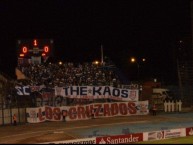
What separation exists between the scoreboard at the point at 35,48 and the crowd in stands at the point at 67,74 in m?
10.8

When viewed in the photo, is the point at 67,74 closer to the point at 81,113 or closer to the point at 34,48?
the point at 81,113

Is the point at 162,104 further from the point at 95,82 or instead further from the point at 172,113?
the point at 95,82

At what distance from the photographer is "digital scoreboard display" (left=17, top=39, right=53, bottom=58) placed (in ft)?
160

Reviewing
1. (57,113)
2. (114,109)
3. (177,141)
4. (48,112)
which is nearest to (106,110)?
(114,109)

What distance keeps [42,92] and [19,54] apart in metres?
4.87

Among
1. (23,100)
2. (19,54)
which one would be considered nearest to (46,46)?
(19,54)

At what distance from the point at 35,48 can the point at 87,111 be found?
878 centimetres

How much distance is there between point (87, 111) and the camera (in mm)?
50969

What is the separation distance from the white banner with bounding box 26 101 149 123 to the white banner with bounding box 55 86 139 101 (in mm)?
1065

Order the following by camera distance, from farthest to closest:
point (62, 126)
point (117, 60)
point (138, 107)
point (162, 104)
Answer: point (117, 60)
point (162, 104)
point (138, 107)
point (62, 126)

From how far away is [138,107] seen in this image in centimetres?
5381

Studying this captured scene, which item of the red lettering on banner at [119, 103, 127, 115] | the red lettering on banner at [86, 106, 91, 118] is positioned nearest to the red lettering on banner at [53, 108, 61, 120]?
the red lettering on banner at [86, 106, 91, 118]

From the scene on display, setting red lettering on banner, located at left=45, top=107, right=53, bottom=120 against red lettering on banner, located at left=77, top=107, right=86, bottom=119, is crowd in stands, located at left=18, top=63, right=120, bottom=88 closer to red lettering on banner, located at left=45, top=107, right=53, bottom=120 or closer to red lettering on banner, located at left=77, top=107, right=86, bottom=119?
red lettering on banner, located at left=77, top=107, right=86, bottom=119

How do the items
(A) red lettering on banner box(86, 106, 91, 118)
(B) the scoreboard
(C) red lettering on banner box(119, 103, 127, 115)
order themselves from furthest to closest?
(C) red lettering on banner box(119, 103, 127, 115)
(A) red lettering on banner box(86, 106, 91, 118)
(B) the scoreboard
